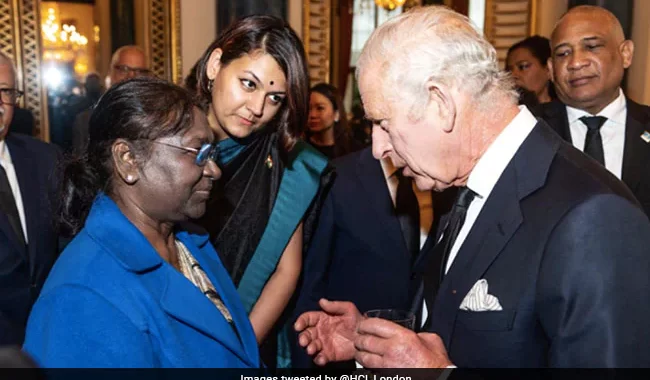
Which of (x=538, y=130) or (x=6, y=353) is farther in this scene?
(x=538, y=130)

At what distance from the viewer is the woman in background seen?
4.25 m

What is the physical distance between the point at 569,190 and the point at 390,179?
1069 mm

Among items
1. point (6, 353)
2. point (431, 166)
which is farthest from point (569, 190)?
point (6, 353)

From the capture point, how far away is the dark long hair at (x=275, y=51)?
203cm

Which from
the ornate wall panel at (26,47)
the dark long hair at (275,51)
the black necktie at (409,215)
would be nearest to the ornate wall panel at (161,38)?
the ornate wall panel at (26,47)

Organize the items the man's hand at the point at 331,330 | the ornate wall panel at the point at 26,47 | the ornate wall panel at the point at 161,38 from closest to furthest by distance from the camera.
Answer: the man's hand at the point at 331,330, the ornate wall panel at the point at 26,47, the ornate wall panel at the point at 161,38

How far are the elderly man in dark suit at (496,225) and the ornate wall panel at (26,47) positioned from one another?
5398mm

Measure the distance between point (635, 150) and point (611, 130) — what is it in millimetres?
165

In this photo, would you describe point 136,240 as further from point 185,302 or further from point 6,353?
point 6,353

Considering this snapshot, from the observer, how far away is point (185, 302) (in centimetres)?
134

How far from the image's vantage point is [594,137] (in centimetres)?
283

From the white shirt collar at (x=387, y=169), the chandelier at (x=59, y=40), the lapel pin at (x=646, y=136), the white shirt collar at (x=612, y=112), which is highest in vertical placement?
the chandelier at (x=59, y=40)

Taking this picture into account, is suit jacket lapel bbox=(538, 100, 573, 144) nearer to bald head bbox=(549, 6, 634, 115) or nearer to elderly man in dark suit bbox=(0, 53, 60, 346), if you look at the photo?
bald head bbox=(549, 6, 634, 115)

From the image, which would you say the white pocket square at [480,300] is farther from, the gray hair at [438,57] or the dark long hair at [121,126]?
the dark long hair at [121,126]
